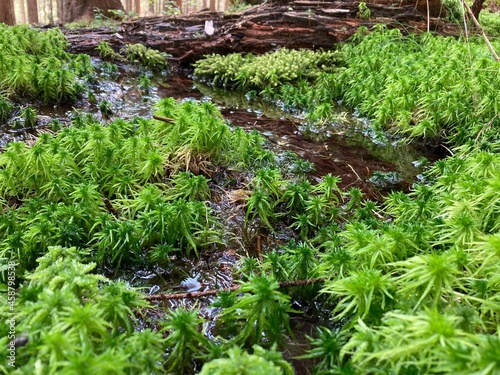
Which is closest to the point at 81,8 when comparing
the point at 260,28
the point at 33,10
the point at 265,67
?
the point at 33,10

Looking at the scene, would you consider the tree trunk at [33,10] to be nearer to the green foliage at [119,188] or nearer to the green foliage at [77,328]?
the green foliage at [119,188]

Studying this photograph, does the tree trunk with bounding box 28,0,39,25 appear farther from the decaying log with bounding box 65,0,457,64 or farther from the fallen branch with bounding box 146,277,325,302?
the fallen branch with bounding box 146,277,325,302

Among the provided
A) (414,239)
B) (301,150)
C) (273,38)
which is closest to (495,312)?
(414,239)

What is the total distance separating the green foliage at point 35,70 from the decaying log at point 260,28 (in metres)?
1.35

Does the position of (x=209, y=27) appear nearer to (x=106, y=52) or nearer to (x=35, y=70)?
(x=106, y=52)

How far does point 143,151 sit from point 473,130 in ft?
12.4

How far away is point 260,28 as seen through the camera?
→ 8812 millimetres

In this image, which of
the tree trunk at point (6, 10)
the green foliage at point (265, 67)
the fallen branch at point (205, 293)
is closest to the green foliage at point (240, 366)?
the fallen branch at point (205, 293)

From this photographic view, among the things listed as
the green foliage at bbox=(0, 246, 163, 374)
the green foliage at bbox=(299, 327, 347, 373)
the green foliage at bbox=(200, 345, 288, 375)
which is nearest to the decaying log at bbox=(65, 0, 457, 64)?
the green foliage at bbox=(0, 246, 163, 374)

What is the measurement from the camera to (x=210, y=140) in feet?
13.5

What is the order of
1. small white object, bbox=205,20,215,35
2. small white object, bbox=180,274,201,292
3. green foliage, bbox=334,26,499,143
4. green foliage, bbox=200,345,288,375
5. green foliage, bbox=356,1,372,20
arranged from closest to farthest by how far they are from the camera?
1. green foliage, bbox=200,345,288,375
2. small white object, bbox=180,274,201,292
3. green foliage, bbox=334,26,499,143
4. small white object, bbox=205,20,215,35
5. green foliage, bbox=356,1,372,20

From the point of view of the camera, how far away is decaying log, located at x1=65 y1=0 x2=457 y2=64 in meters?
8.64

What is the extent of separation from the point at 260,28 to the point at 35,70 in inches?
192

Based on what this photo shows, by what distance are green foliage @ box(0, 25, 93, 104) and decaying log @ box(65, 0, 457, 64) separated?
53.1 inches
